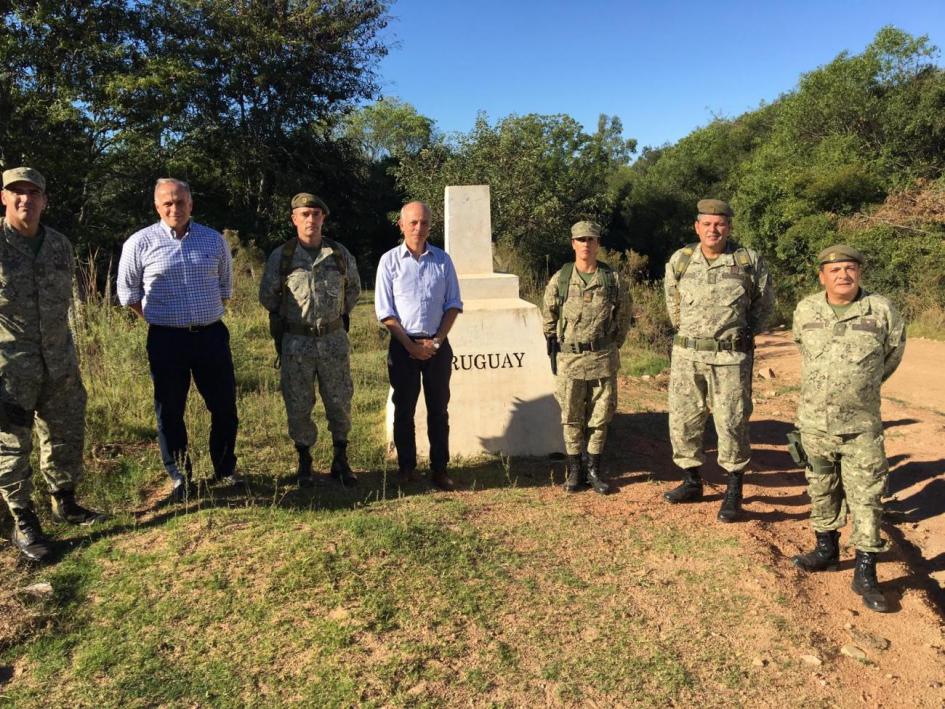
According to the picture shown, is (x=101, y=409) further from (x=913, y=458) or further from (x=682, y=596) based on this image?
(x=913, y=458)

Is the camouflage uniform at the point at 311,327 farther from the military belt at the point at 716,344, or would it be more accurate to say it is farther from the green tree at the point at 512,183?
the green tree at the point at 512,183

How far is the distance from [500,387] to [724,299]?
72.0 inches

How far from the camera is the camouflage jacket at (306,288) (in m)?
3.82

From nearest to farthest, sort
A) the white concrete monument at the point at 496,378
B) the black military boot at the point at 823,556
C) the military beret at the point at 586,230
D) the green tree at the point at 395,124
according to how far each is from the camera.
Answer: the black military boot at the point at 823,556, the military beret at the point at 586,230, the white concrete monument at the point at 496,378, the green tree at the point at 395,124

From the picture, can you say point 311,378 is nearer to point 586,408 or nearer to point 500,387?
point 500,387

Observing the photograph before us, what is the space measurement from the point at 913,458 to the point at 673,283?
2944 mm

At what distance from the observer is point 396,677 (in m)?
2.42

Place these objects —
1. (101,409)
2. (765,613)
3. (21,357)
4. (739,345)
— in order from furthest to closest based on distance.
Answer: (101,409), (739,345), (21,357), (765,613)

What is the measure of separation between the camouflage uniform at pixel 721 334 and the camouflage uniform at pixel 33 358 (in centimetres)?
322

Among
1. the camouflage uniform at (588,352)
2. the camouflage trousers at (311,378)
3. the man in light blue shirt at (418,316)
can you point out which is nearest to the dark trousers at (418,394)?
the man in light blue shirt at (418,316)

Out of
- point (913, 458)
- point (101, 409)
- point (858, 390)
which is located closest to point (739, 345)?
point (858, 390)

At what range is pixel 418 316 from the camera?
3.96 meters

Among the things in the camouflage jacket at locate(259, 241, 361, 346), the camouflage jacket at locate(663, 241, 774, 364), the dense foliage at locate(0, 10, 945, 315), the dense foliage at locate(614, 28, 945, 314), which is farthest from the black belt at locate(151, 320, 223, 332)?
the dense foliage at locate(614, 28, 945, 314)

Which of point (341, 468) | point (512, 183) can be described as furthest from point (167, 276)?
point (512, 183)
